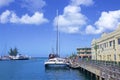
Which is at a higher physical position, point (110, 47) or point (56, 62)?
point (110, 47)

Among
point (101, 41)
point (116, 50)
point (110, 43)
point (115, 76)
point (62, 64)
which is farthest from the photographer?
point (62, 64)

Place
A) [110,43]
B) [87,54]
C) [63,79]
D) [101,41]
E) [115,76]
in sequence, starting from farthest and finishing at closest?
[87,54] → [101,41] → [110,43] → [63,79] → [115,76]

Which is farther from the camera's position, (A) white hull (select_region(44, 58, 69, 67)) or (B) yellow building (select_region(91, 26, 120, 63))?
(A) white hull (select_region(44, 58, 69, 67))

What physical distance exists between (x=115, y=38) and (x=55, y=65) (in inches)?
1951

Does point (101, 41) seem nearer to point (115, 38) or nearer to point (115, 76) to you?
point (115, 38)

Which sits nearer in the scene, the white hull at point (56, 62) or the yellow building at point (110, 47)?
the yellow building at point (110, 47)

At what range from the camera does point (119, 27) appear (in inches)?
3009

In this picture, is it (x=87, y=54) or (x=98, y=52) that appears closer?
(x=98, y=52)

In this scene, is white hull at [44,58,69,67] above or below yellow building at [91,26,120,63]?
below

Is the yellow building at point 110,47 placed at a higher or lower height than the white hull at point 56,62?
higher

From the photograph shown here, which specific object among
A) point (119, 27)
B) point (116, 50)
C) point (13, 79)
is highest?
point (119, 27)

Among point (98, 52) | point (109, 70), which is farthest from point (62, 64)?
point (109, 70)

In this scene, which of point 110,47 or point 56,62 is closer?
point 110,47

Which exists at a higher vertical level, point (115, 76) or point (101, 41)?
point (101, 41)
